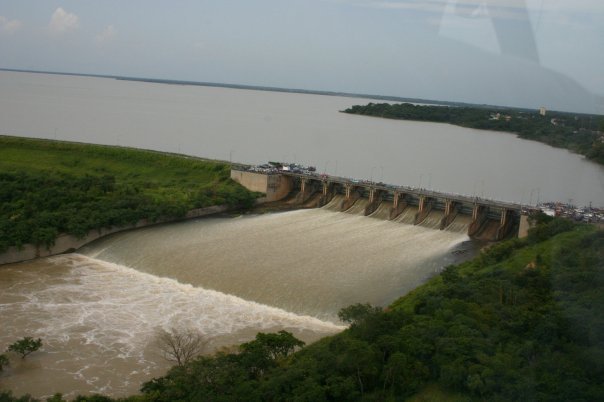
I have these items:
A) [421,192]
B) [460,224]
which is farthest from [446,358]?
[421,192]

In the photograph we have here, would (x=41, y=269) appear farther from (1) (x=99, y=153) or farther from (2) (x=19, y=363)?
(1) (x=99, y=153)

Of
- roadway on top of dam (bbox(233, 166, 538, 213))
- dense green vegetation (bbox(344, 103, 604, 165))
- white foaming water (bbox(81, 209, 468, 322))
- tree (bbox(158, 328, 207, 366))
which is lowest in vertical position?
tree (bbox(158, 328, 207, 366))

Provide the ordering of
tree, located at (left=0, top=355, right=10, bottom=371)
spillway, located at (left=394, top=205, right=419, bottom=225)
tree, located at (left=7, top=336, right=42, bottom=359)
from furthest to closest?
spillway, located at (left=394, top=205, right=419, bottom=225) → tree, located at (left=7, top=336, right=42, bottom=359) → tree, located at (left=0, top=355, right=10, bottom=371)

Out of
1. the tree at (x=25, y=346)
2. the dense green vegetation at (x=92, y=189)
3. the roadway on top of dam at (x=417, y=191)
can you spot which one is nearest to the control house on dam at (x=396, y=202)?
the roadway on top of dam at (x=417, y=191)

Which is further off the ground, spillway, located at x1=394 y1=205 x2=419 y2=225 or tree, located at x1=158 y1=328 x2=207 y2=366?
spillway, located at x1=394 y1=205 x2=419 y2=225

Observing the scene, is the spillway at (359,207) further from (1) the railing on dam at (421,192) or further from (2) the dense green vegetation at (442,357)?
(2) the dense green vegetation at (442,357)

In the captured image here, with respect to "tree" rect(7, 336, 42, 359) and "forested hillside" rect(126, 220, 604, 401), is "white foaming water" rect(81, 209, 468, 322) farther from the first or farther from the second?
"tree" rect(7, 336, 42, 359)

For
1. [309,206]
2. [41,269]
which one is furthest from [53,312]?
[309,206]

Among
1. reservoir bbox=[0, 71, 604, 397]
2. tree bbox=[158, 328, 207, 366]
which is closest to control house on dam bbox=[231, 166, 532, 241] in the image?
reservoir bbox=[0, 71, 604, 397]
